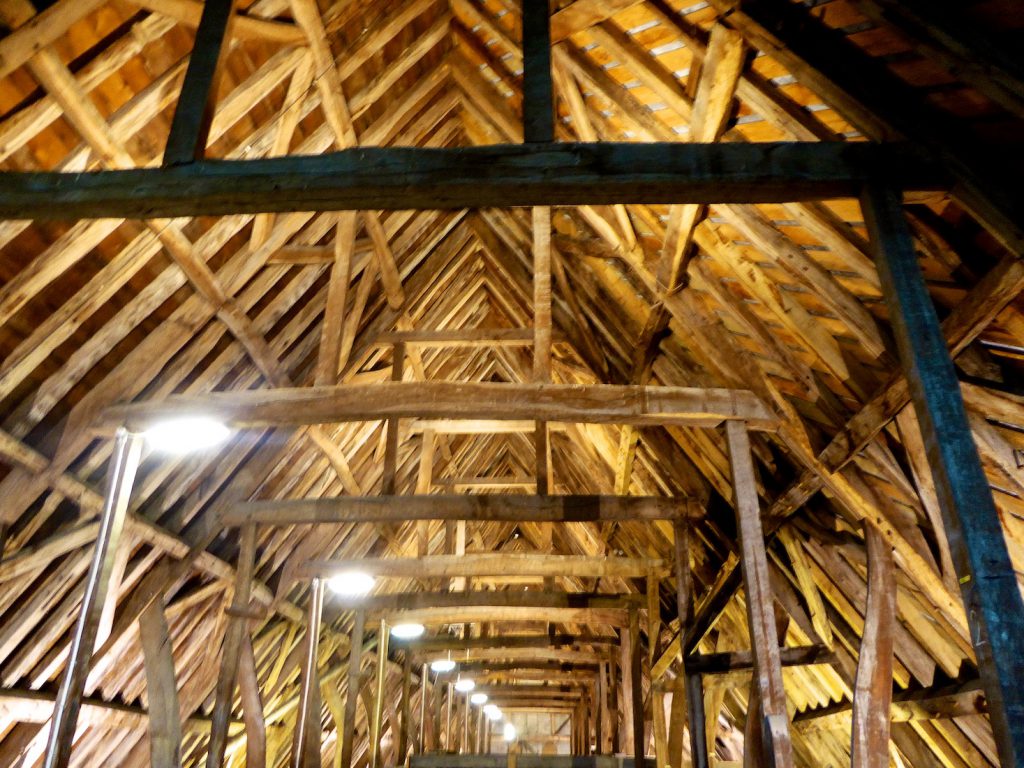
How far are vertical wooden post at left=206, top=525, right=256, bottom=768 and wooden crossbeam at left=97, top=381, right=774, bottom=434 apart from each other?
6.41 feet

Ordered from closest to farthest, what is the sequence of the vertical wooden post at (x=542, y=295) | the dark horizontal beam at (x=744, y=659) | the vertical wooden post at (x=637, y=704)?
the dark horizontal beam at (x=744, y=659) < the vertical wooden post at (x=542, y=295) < the vertical wooden post at (x=637, y=704)

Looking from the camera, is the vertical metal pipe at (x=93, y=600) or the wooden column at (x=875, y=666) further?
the wooden column at (x=875, y=666)

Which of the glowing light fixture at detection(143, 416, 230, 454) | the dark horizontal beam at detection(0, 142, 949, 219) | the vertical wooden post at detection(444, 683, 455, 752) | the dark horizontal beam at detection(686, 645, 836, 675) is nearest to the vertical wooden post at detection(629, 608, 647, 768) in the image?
the dark horizontal beam at detection(686, 645, 836, 675)

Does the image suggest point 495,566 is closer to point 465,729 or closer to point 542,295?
point 542,295

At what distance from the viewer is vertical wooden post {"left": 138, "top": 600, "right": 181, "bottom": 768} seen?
630 cm

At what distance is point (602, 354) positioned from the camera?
7312mm

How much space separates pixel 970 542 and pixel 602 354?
5.32 metres

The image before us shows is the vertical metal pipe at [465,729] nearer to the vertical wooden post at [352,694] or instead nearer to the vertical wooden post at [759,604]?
the vertical wooden post at [352,694]

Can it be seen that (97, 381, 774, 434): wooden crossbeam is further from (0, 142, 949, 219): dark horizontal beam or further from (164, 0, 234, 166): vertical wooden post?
(164, 0, 234, 166): vertical wooden post

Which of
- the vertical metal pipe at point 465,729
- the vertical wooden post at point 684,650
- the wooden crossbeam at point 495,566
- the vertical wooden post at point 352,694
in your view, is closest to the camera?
the vertical wooden post at point 684,650

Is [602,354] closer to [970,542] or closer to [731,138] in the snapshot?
[731,138]

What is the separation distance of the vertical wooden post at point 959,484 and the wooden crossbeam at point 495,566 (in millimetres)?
6233

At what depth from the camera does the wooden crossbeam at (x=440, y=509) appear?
6801 millimetres

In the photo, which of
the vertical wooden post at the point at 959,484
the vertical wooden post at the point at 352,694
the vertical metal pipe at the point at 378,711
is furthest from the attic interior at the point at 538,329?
the vertical metal pipe at the point at 378,711
